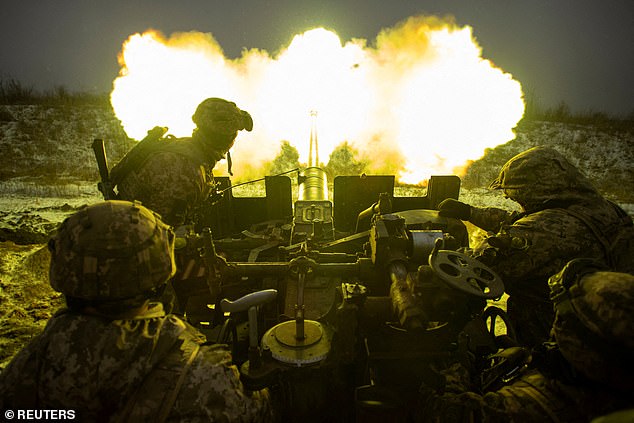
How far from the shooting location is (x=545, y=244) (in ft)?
11.4

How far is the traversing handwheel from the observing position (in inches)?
89.4

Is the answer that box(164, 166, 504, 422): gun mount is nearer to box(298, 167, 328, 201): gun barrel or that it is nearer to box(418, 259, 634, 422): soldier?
box(418, 259, 634, 422): soldier

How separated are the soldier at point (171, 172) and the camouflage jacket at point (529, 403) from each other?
12.0 ft

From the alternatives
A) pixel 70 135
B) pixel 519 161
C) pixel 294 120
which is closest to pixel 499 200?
pixel 294 120

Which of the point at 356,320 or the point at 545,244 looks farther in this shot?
the point at 545,244

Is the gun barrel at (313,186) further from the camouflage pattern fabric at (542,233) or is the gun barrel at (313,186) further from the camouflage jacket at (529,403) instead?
the camouflage jacket at (529,403)

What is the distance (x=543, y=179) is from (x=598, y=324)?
263cm

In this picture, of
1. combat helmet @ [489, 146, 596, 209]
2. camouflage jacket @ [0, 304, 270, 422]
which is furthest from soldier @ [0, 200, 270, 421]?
combat helmet @ [489, 146, 596, 209]

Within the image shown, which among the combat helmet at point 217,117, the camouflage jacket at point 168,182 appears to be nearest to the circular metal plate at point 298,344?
the camouflage jacket at point 168,182

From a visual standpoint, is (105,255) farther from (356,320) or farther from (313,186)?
(313,186)

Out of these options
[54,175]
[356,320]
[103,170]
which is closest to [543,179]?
[356,320]

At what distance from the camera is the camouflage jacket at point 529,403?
1.88 metres

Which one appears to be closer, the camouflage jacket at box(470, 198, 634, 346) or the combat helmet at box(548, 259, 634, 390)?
the combat helmet at box(548, 259, 634, 390)

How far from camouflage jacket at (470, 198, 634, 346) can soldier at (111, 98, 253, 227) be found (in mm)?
3686
